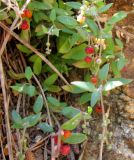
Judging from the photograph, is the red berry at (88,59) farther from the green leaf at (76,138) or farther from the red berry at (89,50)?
the green leaf at (76,138)

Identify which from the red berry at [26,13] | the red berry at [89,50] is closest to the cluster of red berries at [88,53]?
the red berry at [89,50]

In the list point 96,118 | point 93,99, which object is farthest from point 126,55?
point 93,99

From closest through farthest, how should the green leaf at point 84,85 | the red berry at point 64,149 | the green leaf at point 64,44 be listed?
the green leaf at point 84,85 < the red berry at point 64,149 < the green leaf at point 64,44

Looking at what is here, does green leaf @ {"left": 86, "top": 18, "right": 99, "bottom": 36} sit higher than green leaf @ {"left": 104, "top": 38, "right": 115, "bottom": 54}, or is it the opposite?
green leaf @ {"left": 86, "top": 18, "right": 99, "bottom": 36}

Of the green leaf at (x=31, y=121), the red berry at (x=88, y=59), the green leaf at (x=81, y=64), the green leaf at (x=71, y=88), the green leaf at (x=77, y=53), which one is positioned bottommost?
the green leaf at (x=31, y=121)

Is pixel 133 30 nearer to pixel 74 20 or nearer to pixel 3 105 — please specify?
pixel 74 20

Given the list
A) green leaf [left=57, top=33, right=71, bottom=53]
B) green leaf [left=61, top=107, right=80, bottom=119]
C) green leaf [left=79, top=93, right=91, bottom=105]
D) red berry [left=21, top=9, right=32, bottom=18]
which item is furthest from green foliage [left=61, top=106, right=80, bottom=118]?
red berry [left=21, top=9, right=32, bottom=18]

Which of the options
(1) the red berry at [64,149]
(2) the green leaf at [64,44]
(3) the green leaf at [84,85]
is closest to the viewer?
(3) the green leaf at [84,85]

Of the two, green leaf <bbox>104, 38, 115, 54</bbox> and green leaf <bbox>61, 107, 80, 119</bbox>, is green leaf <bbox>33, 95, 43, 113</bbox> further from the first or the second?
green leaf <bbox>104, 38, 115, 54</bbox>

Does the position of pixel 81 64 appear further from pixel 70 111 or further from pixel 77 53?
pixel 70 111

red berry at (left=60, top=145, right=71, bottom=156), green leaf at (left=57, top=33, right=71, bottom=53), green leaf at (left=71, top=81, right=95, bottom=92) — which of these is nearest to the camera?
green leaf at (left=71, top=81, right=95, bottom=92)
